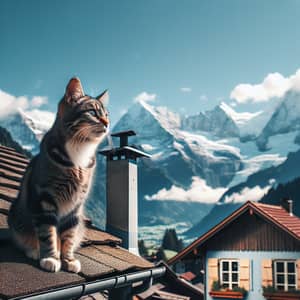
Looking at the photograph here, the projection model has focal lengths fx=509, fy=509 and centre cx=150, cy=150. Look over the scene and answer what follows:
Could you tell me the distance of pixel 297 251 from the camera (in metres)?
17.2

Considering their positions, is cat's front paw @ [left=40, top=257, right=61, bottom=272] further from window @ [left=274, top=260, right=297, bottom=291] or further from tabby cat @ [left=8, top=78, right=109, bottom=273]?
window @ [left=274, top=260, right=297, bottom=291]

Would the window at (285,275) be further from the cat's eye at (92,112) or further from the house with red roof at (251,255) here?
the cat's eye at (92,112)

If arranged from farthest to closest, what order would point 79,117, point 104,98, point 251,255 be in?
1. point 251,255
2. point 104,98
3. point 79,117

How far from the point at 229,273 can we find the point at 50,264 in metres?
16.0

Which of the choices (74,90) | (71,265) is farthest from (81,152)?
(71,265)

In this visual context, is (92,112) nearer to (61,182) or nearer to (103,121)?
(103,121)

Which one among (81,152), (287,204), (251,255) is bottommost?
(81,152)

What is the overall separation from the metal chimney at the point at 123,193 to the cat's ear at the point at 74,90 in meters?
5.25

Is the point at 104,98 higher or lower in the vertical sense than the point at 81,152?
higher

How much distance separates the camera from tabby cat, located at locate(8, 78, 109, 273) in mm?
2756

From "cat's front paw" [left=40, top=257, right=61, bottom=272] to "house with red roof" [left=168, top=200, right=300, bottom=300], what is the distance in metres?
14.9

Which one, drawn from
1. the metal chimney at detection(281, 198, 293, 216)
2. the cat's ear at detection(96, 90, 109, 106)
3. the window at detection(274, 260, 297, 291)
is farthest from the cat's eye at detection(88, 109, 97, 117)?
the metal chimney at detection(281, 198, 293, 216)

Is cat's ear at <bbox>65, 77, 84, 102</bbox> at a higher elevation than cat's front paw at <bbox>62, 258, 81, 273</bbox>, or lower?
higher

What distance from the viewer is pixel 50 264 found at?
2.97 metres
